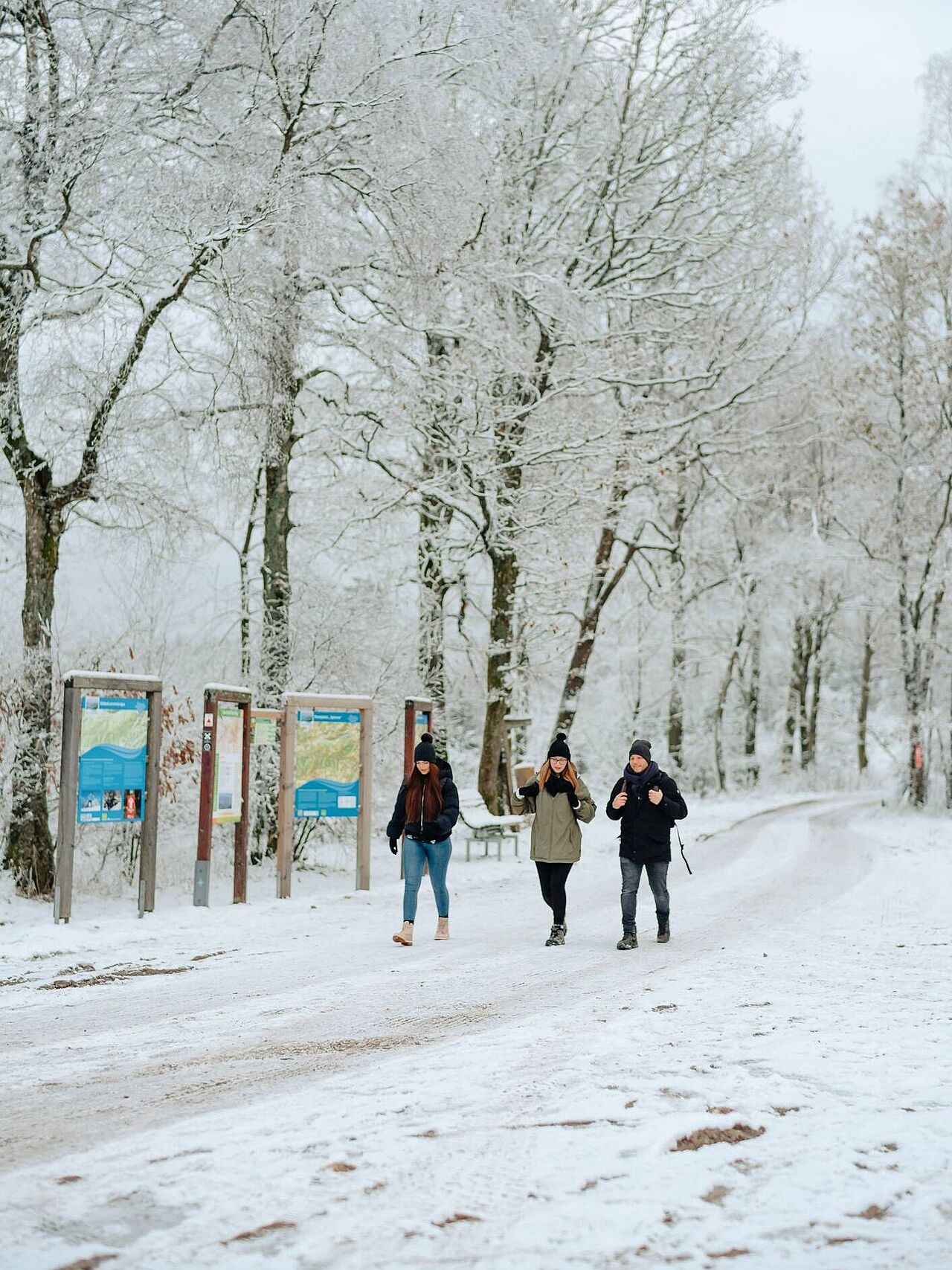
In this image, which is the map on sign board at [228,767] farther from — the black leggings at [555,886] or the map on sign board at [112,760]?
the black leggings at [555,886]

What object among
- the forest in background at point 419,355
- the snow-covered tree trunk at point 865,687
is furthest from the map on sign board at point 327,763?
the snow-covered tree trunk at point 865,687

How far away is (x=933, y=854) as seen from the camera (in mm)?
19344

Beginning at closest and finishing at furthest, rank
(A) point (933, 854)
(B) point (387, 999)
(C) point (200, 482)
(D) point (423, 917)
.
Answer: (B) point (387, 999) → (D) point (423, 917) → (C) point (200, 482) → (A) point (933, 854)

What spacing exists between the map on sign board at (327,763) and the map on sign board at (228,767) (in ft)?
2.95

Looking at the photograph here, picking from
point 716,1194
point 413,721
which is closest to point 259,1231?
→ point 716,1194

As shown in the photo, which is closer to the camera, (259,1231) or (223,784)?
(259,1231)

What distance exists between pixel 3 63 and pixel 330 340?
7.01 metres

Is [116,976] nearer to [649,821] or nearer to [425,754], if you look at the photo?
[425,754]

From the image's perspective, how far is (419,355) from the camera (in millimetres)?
16703

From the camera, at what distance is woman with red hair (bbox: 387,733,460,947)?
34.2 feet

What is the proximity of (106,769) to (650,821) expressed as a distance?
5217 mm

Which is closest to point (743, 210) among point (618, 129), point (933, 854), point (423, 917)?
point (618, 129)

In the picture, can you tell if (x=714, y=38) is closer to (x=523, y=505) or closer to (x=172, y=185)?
(x=523, y=505)

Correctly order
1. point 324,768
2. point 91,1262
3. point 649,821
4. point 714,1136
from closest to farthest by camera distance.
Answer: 1. point 91,1262
2. point 714,1136
3. point 649,821
4. point 324,768
